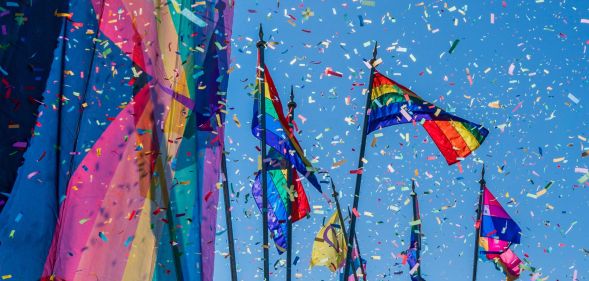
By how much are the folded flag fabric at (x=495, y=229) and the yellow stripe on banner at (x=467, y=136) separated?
6064 millimetres

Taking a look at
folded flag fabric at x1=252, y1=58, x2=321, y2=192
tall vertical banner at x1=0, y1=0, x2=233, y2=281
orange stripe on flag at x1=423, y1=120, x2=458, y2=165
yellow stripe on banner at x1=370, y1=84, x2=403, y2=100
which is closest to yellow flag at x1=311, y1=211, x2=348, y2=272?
orange stripe on flag at x1=423, y1=120, x2=458, y2=165

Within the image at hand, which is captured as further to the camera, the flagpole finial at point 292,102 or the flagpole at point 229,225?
the flagpole finial at point 292,102

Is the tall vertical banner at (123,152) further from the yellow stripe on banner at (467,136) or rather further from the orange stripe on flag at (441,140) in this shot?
the orange stripe on flag at (441,140)

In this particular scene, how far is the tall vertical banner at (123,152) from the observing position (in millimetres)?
3861

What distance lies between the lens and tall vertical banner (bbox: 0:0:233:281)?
12.7 ft

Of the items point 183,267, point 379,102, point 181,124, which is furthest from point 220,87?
point 379,102

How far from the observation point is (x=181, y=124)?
4844 millimetres

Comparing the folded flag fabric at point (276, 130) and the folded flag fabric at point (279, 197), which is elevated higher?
the folded flag fabric at point (276, 130)

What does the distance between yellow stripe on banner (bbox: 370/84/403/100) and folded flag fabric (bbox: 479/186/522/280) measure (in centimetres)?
687

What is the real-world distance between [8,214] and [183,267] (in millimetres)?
1387

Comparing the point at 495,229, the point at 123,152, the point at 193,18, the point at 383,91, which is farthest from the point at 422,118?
the point at 123,152

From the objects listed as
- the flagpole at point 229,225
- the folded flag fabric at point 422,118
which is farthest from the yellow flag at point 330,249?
the flagpole at point 229,225

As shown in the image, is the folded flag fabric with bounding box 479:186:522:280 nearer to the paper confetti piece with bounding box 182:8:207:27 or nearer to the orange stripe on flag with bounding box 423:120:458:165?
the orange stripe on flag with bounding box 423:120:458:165

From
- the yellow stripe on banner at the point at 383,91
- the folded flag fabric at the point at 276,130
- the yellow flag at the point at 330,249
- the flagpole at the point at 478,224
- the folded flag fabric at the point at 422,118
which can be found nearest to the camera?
the folded flag fabric at the point at 276,130
